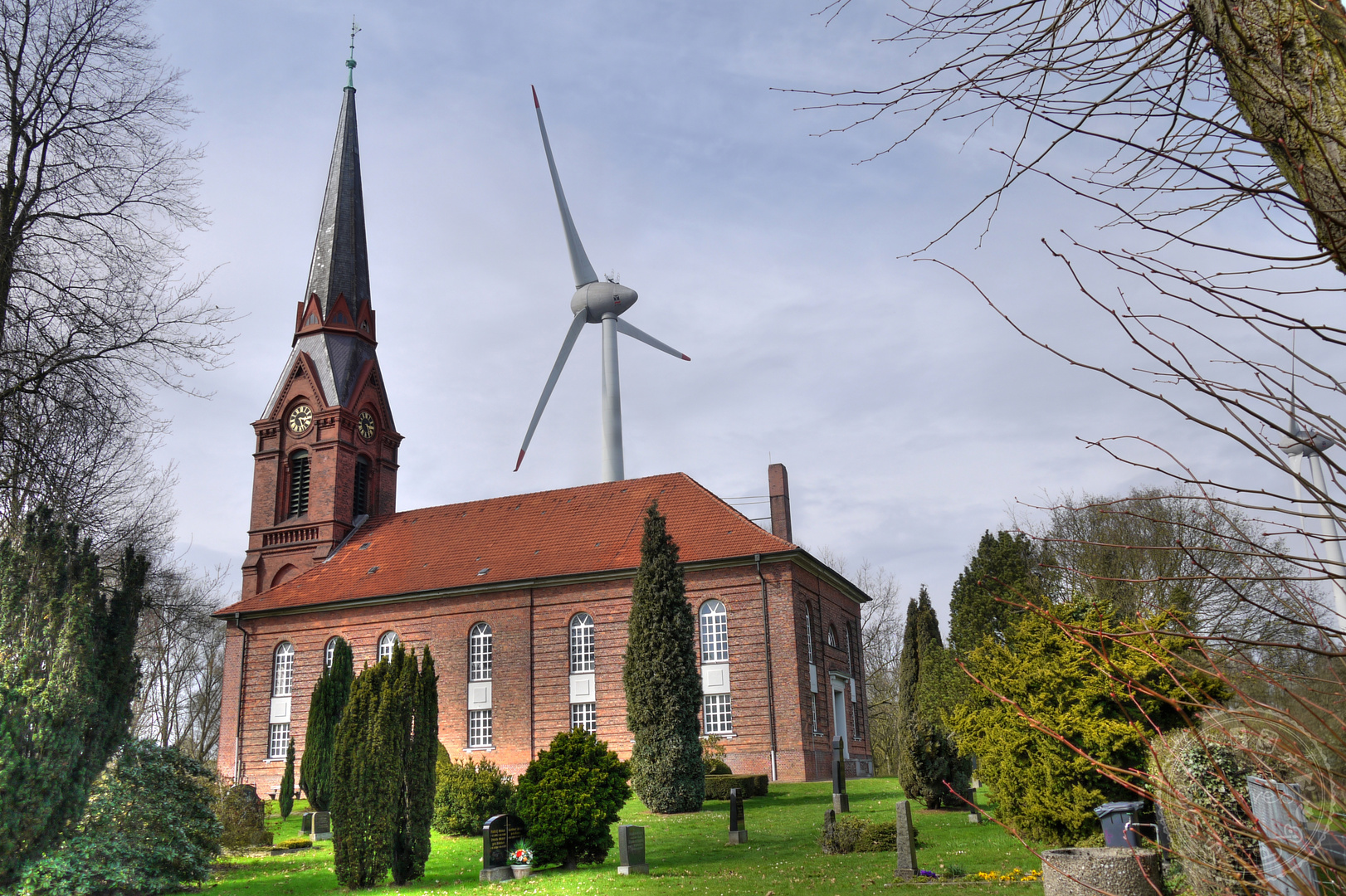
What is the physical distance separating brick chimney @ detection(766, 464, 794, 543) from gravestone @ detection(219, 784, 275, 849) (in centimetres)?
2075

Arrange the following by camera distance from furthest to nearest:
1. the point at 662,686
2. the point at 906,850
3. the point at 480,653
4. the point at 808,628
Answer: the point at 480,653 < the point at 808,628 < the point at 662,686 < the point at 906,850

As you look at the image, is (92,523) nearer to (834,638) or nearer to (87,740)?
(87,740)

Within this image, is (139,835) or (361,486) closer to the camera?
(139,835)

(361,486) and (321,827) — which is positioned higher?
(361,486)

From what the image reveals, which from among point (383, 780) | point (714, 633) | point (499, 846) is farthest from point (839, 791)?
point (714, 633)

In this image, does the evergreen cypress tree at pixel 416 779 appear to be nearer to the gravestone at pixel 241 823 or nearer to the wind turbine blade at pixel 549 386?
the gravestone at pixel 241 823

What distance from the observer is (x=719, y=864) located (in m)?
15.0

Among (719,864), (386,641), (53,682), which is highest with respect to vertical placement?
(386,641)

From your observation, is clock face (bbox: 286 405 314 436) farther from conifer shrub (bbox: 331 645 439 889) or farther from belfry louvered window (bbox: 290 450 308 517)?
conifer shrub (bbox: 331 645 439 889)

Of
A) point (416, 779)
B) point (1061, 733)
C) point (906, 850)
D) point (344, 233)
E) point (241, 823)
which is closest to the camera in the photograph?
point (1061, 733)

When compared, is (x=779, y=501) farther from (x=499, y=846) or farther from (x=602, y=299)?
(x=499, y=846)

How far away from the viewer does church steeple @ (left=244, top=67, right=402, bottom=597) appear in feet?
135

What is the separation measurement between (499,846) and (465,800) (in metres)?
5.55

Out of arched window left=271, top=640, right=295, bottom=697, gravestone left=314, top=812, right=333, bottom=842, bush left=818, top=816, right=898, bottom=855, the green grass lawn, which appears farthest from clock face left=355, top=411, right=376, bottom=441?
bush left=818, top=816, right=898, bottom=855
